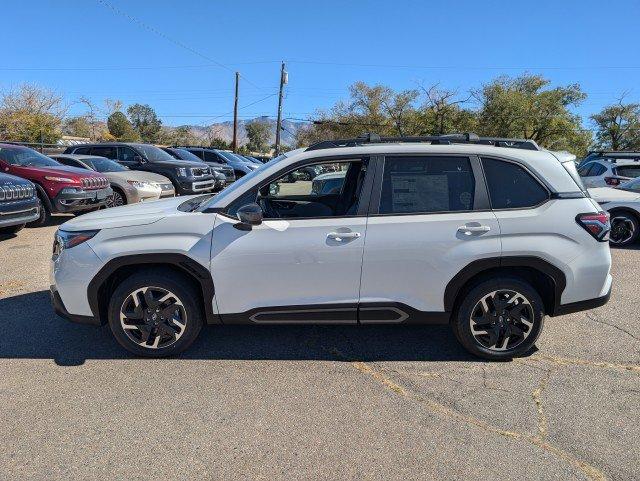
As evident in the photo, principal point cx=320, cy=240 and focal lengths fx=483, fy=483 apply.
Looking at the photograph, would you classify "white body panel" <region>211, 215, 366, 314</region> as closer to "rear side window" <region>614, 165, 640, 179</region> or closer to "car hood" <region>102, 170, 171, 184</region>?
"car hood" <region>102, 170, 171, 184</region>

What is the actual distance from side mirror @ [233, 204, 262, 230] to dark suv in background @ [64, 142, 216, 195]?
34.1 feet

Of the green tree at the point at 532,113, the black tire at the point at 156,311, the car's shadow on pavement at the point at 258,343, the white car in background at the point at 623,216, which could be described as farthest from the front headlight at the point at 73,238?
the green tree at the point at 532,113

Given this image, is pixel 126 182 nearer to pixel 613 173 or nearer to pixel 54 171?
pixel 54 171

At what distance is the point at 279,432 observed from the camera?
2.91m


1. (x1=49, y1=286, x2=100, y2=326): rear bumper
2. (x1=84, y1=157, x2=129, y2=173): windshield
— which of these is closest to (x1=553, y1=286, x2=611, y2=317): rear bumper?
(x1=49, y1=286, x2=100, y2=326): rear bumper

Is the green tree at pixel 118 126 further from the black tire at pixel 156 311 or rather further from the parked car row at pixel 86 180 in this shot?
Answer: the black tire at pixel 156 311

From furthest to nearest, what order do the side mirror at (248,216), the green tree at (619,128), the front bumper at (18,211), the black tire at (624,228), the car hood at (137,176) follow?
the green tree at (619,128) → the car hood at (137,176) → the black tire at (624,228) → the front bumper at (18,211) → the side mirror at (248,216)

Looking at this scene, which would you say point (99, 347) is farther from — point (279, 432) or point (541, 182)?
point (541, 182)

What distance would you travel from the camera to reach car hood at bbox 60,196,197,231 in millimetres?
3727

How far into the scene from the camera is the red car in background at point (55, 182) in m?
9.46

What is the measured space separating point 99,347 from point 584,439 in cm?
363

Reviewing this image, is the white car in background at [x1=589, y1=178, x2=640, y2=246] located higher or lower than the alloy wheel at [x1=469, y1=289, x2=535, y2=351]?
higher

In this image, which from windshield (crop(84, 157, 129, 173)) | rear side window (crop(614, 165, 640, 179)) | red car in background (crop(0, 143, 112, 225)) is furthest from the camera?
windshield (crop(84, 157, 129, 173))

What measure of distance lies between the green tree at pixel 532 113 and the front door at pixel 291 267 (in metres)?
44.2
